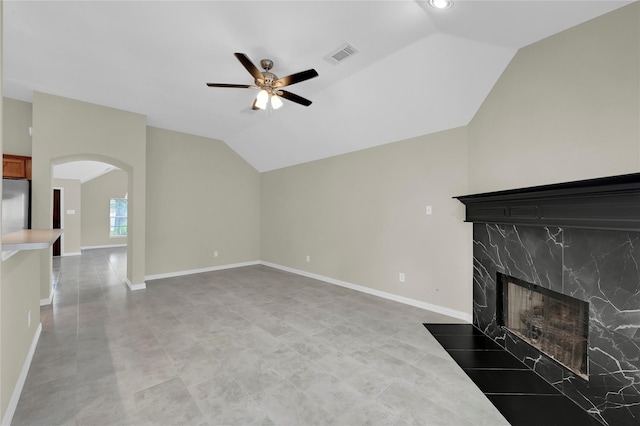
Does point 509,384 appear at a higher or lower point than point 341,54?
lower

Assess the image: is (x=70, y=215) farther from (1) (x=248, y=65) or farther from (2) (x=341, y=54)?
(2) (x=341, y=54)

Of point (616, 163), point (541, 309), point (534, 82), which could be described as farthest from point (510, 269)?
point (534, 82)

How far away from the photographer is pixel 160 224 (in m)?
5.54

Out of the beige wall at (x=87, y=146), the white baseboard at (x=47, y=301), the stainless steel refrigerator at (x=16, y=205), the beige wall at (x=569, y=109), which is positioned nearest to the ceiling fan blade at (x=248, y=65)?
the beige wall at (x=569, y=109)

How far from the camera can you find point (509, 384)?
7.11 ft

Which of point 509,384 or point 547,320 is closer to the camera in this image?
point 509,384

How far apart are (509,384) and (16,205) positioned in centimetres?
624

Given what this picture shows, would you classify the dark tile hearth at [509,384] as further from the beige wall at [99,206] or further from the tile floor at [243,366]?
the beige wall at [99,206]

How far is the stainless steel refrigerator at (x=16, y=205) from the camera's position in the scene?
11.7ft

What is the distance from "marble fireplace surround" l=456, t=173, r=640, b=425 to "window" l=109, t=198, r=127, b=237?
1271 centimetres

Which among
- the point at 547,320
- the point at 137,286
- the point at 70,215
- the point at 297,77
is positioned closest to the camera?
the point at 547,320

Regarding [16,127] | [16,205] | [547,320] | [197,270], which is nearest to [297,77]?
[547,320]

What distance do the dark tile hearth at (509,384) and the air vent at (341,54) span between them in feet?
10.9

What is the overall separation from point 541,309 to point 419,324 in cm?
127
